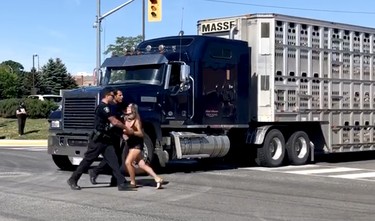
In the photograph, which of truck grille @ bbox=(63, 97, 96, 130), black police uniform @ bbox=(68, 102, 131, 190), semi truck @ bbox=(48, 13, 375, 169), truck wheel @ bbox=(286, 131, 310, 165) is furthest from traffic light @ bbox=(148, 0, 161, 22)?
black police uniform @ bbox=(68, 102, 131, 190)

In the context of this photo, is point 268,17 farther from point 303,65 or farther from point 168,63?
point 168,63

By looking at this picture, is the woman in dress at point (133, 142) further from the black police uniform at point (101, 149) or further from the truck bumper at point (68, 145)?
the truck bumper at point (68, 145)

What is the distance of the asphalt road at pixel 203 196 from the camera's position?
10320mm

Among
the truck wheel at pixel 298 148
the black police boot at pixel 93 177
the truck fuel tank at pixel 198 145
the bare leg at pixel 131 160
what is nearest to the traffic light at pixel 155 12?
the truck wheel at pixel 298 148

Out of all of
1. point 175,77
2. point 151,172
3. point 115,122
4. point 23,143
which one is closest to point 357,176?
point 175,77

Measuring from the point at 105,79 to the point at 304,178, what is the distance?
549 centimetres

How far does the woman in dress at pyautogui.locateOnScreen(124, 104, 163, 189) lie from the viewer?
13234 millimetres

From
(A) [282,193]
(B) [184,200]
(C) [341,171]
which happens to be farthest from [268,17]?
(B) [184,200]

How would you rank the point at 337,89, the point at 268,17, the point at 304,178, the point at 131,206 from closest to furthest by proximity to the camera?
the point at 131,206
the point at 304,178
the point at 268,17
the point at 337,89

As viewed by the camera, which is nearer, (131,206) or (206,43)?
(131,206)

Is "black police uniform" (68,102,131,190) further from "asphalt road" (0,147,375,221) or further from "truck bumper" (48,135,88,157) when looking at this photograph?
"truck bumper" (48,135,88,157)

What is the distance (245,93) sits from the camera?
1812 centimetres

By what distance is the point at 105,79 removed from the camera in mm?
17359

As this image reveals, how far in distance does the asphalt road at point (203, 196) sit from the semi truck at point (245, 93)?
895 millimetres
